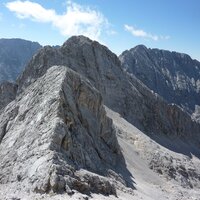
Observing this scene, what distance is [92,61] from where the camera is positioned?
243 feet

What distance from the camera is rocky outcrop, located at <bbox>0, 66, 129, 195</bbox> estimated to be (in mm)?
26094

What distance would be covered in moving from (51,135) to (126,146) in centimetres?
2309

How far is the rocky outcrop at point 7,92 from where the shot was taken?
68500mm

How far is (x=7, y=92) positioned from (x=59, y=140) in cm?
4213

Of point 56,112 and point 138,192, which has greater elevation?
point 56,112

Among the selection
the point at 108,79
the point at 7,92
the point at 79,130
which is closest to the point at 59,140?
the point at 79,130

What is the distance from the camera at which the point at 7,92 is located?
6962 centimetres

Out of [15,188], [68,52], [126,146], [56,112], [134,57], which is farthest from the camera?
[134,57]

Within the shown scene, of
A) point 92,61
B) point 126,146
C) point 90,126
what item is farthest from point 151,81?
point 90,126

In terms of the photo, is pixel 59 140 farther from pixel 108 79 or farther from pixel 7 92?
pixel 108 79

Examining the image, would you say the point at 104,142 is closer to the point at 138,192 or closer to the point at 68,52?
the point at 138,192

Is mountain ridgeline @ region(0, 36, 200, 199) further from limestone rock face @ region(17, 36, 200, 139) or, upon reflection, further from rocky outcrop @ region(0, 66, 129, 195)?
limestone rock face @ region(17, 36, 200, 139)

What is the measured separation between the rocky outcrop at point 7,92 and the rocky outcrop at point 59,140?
25193 millimetres

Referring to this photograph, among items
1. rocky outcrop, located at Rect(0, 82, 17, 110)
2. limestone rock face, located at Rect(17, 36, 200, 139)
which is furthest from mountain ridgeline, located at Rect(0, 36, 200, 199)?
limestone rock face, located at Rect(17, 36, 200, 139)
